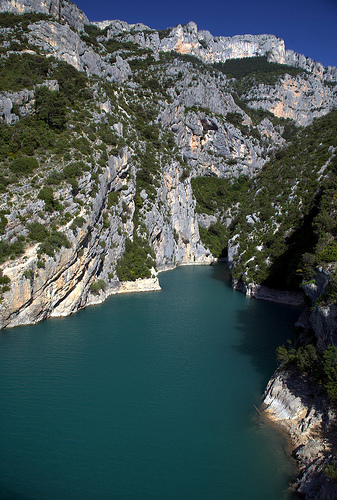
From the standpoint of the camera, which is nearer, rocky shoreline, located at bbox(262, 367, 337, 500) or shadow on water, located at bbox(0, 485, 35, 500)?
shadow on water, located at bbox(0, 485, 35, 500)

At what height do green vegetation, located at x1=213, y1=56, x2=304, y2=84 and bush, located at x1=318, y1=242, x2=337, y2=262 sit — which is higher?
green vegetation, located at x1=213, y1=56, x2=304, y2=84

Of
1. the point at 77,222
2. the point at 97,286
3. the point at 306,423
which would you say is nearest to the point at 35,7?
the point at 77,222

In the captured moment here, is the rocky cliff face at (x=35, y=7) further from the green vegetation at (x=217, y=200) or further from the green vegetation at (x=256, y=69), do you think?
the green vegetation at (x=256, y=69)

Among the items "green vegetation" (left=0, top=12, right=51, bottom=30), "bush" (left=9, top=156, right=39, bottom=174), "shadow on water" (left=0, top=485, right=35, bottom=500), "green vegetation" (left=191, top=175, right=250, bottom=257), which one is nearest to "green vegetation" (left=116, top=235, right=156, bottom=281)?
"bush" (left=9, top=156, right=39, bottom=174)

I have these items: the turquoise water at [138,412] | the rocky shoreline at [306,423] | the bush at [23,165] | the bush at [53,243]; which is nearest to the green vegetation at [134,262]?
the turquoise water at [138,412]

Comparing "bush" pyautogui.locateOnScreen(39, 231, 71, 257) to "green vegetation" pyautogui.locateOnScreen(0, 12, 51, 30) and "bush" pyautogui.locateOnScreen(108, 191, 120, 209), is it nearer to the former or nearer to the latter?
"bush" pyautogui.locateOnScreen(108, 191, 120, 209)

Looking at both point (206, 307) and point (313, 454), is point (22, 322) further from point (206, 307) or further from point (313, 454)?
point (313, 454)

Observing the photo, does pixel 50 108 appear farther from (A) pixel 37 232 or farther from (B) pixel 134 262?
(B) pixel 134 262

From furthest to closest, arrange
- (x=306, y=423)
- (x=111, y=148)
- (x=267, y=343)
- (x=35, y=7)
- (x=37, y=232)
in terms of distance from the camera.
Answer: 1. (x=35, y=7)
2. (x=111, y=148)
3. (x=37, y=232)
4. (x=267, y=343)
5. (x=306, y=423)

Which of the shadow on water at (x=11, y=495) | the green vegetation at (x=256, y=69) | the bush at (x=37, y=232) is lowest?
the shadow on water at (x=11, y=495)
